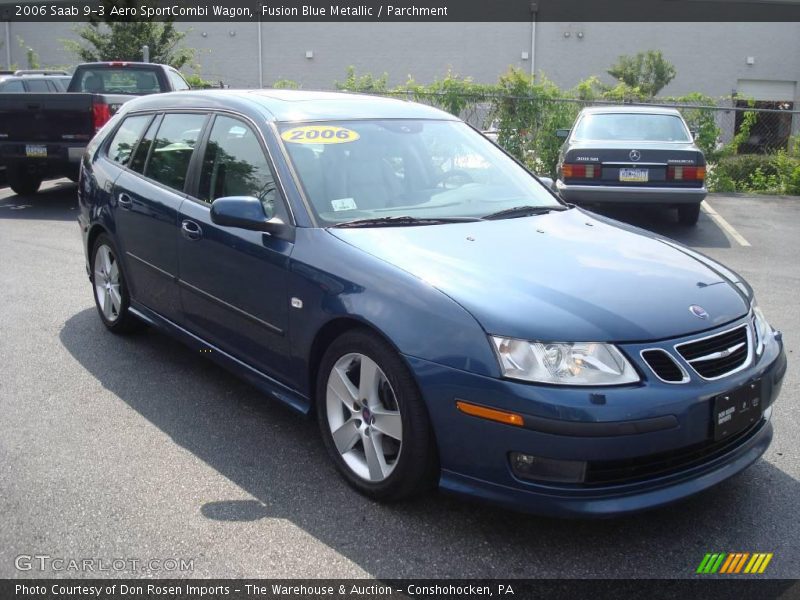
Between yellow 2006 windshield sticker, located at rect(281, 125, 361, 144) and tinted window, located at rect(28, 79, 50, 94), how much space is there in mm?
13238

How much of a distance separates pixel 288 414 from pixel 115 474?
1.04 m

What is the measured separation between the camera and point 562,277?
137 inches

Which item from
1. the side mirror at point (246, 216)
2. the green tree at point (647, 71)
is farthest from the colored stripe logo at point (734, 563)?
the green tree at point (647, 71)

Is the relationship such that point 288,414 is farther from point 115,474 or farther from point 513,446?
point 513,446

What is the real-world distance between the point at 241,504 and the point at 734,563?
1942 millimetres

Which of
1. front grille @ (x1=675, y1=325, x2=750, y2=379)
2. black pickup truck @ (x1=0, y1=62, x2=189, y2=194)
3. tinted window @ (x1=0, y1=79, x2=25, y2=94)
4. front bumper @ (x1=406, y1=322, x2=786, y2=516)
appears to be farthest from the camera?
tinted window @ (x1=0, y1=79, x2=25, y2=94)

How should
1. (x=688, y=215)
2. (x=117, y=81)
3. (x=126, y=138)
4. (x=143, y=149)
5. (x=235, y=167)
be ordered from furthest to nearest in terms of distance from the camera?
(x=117, y=81)
(x=688, y=215)
(x=126, y=138)
(x=143, y=149)
(x=235, y=167)

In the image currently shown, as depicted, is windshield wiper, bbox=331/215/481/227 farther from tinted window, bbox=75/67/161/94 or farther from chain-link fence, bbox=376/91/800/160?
chain-link fence, bbox=376/91/800/160

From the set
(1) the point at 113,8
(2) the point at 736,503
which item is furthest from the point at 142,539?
(1) the point at 113,8

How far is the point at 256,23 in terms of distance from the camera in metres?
35.2

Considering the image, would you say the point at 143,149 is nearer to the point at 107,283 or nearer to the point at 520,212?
the point at 107,283

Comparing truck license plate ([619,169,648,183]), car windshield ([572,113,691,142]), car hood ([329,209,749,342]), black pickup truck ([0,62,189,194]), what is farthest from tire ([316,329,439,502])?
black pickup truck ([0,62,189,194])

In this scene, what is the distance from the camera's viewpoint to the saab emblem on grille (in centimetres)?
337
